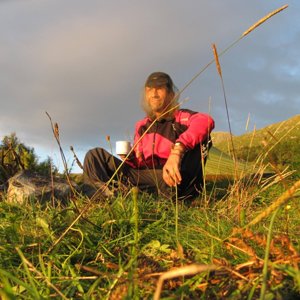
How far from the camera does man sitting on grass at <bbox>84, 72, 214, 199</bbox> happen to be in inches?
153

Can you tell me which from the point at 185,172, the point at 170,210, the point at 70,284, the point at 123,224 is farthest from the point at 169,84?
the point at 70,284

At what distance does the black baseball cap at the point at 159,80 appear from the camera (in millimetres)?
4421

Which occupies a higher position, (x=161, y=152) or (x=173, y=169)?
(x=161, y=152)

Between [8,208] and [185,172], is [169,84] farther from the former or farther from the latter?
[8,208]

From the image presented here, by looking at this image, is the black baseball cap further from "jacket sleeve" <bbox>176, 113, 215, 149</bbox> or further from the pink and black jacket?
"jacket sleeve" <bbox>176, 113, 215, 149</bbox>

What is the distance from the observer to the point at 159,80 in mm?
4453

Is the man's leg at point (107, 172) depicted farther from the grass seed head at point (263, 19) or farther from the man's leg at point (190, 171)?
the grass seed head at point (263, 19)

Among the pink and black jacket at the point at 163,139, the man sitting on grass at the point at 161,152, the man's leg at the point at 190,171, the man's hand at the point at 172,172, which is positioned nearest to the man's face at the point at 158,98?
the man sitting on grass at the point at 161,152

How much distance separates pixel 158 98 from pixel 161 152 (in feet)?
1.84

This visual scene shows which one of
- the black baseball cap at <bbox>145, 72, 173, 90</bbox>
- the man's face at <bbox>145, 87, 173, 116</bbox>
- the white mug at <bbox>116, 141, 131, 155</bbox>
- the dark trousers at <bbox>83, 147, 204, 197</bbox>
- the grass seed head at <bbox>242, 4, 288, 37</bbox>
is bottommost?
the dark trousers at <bbox>83, 147, 204, 197</bbox>

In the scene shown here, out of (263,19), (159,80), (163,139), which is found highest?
(159,80)

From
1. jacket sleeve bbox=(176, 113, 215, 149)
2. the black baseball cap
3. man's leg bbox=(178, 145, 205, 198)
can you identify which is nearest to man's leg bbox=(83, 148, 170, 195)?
man's leg bbox=(178, 145, 205, 198)

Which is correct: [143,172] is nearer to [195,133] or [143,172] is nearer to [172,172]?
[195,133]

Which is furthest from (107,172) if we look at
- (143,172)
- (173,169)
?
(173,169)
